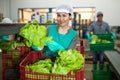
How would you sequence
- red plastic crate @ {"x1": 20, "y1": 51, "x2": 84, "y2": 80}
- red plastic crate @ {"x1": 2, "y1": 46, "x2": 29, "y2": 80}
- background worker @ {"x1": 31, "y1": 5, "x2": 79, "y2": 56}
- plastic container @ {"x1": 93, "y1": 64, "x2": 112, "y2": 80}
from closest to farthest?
1. red plastic crate @ {"x1": 20, "y1": 51, "x2": 84, "y2": 80}
2. background worker @ {"x1": 31, "y1": 5, "x2": 79, "y2": 56}
3. red plastic crate @ {"x1": 2, "y1": 46, "x2": 29, "y2": 80}
4. plastic container @ {"x1": 93, "y1": 64, "x2": 112, "y2": 80}

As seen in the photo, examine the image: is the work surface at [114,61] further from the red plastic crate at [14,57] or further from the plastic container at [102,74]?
the red plastic crate at [14,57]

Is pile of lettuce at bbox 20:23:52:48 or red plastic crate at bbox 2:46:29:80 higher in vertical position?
pile of lettuce at bbox 20:23:52:48

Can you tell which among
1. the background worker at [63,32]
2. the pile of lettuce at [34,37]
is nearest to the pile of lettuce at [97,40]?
the background worker at [63,32]

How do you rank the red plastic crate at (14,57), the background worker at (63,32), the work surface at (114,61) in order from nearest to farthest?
the background worker at (63,32) < the red plastic crate at (14,57) < the work surface at (114,61)

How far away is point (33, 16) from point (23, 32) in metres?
3.05

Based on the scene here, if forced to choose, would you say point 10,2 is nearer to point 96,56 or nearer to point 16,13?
point 16,13

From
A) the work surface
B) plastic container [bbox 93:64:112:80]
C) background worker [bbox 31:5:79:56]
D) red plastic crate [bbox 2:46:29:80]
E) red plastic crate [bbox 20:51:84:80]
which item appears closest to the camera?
red plastic crate [bbox 20:51:84:80]

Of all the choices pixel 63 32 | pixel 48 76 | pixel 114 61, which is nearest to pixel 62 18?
pixel 63 32

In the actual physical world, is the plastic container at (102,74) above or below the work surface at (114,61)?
below

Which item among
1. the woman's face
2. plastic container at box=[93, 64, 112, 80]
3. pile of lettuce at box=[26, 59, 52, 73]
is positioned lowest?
plastic container at box=[93, 64, 112, 80]

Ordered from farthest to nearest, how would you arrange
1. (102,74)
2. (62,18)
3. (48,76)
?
(102,74) → (62,18) → (48,76)

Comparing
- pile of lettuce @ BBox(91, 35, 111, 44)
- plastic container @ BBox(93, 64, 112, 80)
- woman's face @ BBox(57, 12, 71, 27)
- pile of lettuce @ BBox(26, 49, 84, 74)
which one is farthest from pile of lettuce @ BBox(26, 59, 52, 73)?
pile of lettuce @ BBox(91, 35, 111, 44)

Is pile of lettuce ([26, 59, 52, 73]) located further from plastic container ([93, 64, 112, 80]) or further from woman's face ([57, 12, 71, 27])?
plastic container ([93, 64, 112, 80])

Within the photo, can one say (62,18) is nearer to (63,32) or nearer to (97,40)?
(63,32)
